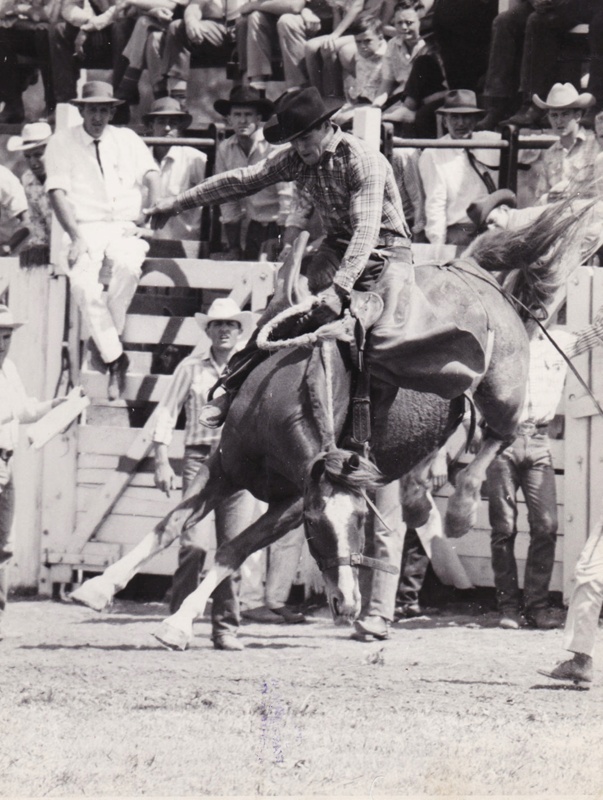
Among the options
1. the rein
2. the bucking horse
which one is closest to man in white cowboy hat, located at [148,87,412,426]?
the bucking horse

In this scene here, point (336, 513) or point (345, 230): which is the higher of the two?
point (345, 230)

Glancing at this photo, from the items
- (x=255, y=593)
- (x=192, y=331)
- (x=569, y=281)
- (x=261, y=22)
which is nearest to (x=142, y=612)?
(x=255, y=593)

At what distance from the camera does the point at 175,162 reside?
36.5ft

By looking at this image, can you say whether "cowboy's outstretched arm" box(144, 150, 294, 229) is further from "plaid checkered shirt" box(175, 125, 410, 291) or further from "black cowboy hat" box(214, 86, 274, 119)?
"black cowboy hat" box(214, 86, 274, 119)

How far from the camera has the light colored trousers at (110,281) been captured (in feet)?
35.0

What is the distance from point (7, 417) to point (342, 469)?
9.83ft

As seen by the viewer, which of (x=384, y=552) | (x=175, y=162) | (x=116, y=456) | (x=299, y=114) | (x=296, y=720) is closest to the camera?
(x=296, y=720)

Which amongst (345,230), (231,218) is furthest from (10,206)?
(345,230)

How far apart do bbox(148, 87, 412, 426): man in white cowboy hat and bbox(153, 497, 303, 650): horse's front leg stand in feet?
1.95

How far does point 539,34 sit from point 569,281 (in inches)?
89.0

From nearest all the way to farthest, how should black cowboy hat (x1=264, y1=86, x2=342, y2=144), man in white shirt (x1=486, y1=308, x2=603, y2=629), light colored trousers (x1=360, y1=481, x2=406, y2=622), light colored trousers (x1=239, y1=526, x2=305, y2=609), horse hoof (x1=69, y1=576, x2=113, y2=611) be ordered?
black cowboy hat (x1=264, y1=86, x2=342, y2=144) < horse hoof (x1=69, y1=576, x2=113, y2=611) < light colored trousers (x1=360, y1=481, x2=406, y2=622) < man in white shirt (x1=486, y1=308, x2=603, y2=629) < light colored trousers (x1=239, y1=526, x2=305, y2=609)

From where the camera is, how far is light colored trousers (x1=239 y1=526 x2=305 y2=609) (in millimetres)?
9898

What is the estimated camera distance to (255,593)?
10.2 metres

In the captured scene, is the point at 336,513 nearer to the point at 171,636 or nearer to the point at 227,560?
the point at 227,560
